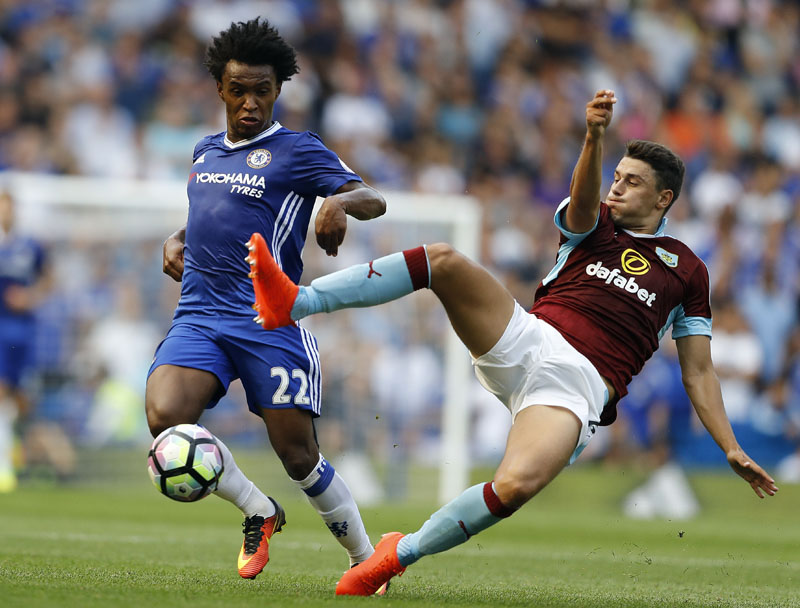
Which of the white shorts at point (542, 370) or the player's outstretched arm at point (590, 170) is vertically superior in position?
the player's outstretched arm at point (590, 170)

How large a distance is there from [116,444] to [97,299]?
150cm

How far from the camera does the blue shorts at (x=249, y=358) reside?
18.8 ft

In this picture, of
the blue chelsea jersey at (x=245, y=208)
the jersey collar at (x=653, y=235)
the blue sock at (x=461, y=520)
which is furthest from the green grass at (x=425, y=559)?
the jersey collar at (x=653, y=235)

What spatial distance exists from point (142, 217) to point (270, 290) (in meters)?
8.16

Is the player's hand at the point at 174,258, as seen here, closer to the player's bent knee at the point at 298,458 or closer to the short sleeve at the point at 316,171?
the short sleeve at the point at 316,171

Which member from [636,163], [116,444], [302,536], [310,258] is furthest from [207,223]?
[116,444]

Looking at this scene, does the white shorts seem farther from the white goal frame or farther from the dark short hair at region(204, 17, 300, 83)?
the white goal frame

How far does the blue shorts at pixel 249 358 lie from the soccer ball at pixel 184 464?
0.45 m

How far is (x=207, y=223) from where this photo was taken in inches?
231

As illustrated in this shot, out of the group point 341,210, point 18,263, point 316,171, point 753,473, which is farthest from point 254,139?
point 18,263

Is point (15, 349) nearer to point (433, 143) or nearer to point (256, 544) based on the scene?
point (433, 143)

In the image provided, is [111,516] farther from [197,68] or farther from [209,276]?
[197,68]

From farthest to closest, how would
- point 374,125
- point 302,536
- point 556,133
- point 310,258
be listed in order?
1. point 556,133
2. point 374,125
3. point 310,258
4. point 302,536

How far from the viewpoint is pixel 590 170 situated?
5348mm
